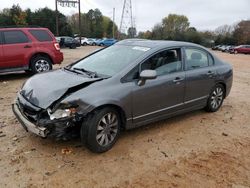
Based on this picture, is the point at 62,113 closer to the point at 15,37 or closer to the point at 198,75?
the point at 198,75

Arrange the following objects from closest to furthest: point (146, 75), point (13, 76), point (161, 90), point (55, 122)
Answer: point (55, 122) < point (146, 75) < point (161, 90) < point (13, 76)

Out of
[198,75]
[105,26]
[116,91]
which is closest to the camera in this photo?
[116,91]

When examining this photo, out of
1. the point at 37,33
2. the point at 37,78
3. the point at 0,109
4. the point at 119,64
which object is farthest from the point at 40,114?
the point at 37,33

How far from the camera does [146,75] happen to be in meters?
4.49

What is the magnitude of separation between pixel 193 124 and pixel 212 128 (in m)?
0.36

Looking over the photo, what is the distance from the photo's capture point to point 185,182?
12.0ft

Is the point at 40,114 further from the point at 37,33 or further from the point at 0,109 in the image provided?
the point at 37,33

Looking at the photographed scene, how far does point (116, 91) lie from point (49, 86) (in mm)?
989

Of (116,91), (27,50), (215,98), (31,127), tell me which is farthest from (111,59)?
(27,50)

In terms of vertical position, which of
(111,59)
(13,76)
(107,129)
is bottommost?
(13,76)

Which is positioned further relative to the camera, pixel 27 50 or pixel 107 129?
pixel 27 50

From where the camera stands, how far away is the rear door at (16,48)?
362 inches

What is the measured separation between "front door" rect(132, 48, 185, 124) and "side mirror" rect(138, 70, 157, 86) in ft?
0.30

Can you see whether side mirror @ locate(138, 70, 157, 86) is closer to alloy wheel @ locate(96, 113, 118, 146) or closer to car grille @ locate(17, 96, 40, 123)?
alloy wheel @ locate(96, 113, 118, 146)
